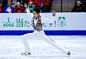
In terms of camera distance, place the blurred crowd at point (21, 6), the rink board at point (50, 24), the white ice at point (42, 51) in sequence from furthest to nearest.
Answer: the blurred crowd at point (21, 6)
the rink board at point (50, 24)
the white ice at point (42, 51)

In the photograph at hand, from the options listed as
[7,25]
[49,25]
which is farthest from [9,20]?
[49,25]

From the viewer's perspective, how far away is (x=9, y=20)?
8.17m

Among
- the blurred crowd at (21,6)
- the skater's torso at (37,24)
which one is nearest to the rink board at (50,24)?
the blurred crowd at (21,6)

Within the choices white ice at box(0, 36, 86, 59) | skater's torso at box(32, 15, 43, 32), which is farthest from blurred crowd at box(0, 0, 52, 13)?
skater's torso at box(32, 15, 43, 32)

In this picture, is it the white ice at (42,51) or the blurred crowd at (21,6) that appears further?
the blurred crowd at (21,6)

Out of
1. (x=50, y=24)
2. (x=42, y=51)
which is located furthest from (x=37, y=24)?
(x=50, y=24)

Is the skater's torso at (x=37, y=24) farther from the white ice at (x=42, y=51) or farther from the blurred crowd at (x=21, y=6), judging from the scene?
the blurred crowd at (x=21, y=6)

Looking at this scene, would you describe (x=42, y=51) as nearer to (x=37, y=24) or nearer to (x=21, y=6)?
(x=37, y=24)

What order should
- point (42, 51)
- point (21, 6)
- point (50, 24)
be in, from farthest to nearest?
point (21, 6)
point (50, 24)
point (42, 51)

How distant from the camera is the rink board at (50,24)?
26.8ft

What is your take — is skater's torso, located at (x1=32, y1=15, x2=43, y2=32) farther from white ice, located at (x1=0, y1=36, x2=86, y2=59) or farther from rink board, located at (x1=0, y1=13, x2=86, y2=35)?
rink board, located at (x1=0, y1=13, x2=86, y2=35)

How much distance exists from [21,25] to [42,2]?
173 centimetres

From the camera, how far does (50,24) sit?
816 cm

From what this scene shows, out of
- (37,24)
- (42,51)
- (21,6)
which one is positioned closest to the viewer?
(37,24)
